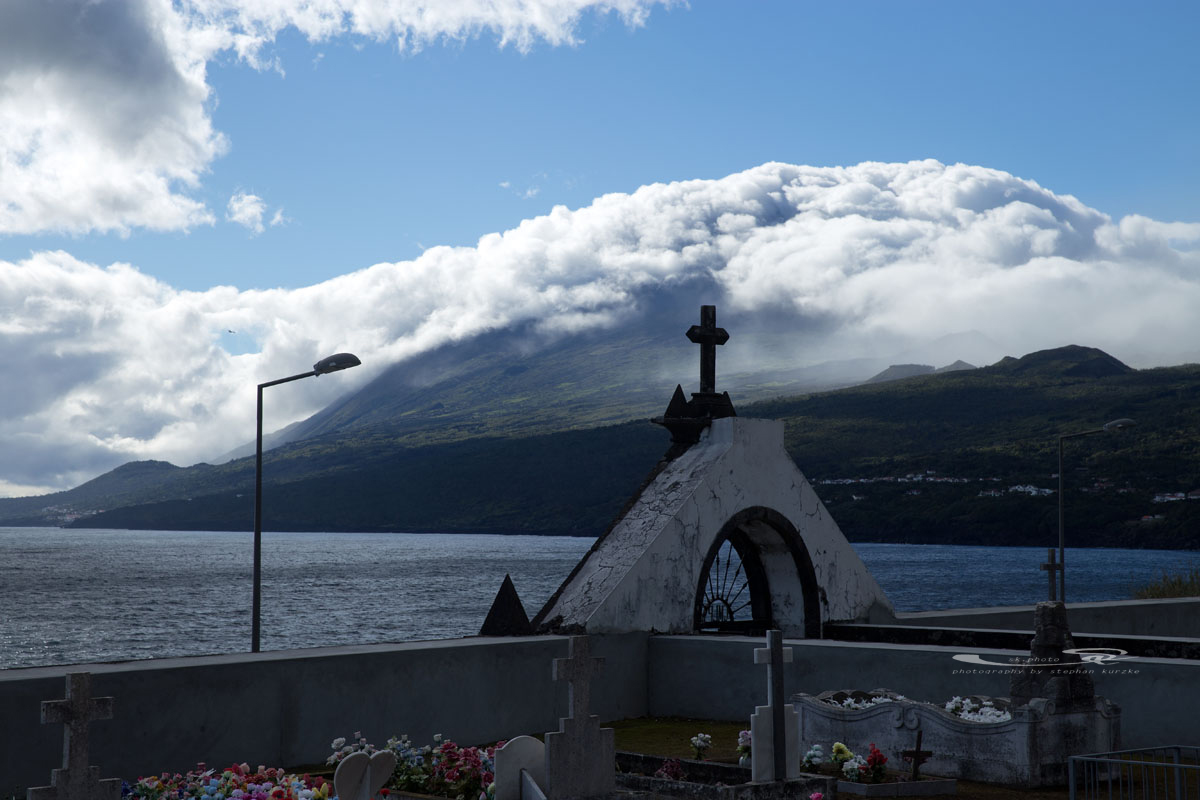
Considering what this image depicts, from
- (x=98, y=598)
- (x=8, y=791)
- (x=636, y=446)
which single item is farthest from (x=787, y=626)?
(x=636, y=446)

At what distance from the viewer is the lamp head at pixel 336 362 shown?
1870cm

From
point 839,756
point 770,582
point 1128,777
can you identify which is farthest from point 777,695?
point 770,582

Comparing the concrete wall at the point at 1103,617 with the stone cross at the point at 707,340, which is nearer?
the stone cross at the point at 707,340

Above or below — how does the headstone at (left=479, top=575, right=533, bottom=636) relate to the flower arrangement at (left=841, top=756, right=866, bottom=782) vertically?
above

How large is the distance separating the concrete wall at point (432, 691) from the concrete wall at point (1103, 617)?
3923 mm

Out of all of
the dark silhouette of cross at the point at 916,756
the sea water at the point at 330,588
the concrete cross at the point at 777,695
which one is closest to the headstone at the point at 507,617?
the dark silhouette of cross at the point at 916,756

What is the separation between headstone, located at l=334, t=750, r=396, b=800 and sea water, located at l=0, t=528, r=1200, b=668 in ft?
155

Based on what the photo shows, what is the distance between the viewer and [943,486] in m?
161

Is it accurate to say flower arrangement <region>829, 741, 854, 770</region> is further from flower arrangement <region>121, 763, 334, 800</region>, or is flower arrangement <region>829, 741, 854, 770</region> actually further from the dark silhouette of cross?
flower arrangement <region>121, 763, 334, 800</region>

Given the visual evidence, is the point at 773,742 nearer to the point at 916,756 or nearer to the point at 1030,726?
the point at 916,756

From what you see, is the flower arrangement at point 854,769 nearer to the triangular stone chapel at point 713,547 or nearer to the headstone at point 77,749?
the triangular stone chapel at point 713,547

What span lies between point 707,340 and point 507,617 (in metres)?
5.03

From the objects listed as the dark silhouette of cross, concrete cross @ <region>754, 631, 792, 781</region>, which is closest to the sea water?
the dark silhouette of cross

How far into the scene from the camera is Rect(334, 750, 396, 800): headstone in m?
7.52
